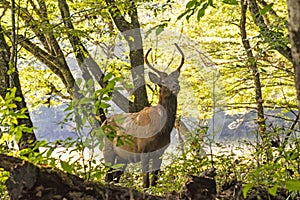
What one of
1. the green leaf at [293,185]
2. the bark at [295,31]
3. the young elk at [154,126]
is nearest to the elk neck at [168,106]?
the young elk at [154,126]

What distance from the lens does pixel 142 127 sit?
8.30 metres

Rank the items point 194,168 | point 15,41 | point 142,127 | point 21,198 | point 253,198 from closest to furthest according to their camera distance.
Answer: point 21,198 → point 253,198 → point 194,168 → point 15,41 → point 142,127

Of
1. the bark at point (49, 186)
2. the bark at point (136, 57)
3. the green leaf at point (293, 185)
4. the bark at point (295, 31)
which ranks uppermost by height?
the bark at point (136, 57)

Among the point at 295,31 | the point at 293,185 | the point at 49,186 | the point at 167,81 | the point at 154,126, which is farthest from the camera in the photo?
the point at 154,126

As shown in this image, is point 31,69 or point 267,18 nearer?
point 267,18

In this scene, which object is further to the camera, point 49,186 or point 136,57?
point 136,57

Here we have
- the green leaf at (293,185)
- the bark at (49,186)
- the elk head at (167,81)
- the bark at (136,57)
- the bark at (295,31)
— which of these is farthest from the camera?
the bark at (136,57)

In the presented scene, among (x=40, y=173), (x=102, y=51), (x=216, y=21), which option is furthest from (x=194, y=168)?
(x=216, y=21)

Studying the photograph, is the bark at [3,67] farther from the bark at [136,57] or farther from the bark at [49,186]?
the bark at [49,186]

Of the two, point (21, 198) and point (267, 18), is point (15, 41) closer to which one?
point (21, 198)

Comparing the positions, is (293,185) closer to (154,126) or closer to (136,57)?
(154,126)

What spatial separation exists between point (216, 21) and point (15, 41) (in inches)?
344

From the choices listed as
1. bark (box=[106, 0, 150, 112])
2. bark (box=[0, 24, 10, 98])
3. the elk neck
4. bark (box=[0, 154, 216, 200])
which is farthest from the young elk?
bark (box=[0, 154, 216, 200])

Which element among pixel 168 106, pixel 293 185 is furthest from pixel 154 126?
pixel 293 185
